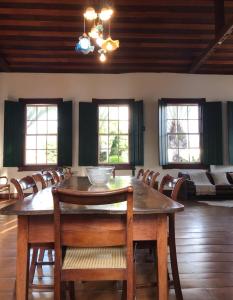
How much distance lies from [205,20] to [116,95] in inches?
109

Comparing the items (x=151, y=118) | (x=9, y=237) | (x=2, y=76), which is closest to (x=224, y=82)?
(x=151, y=118)

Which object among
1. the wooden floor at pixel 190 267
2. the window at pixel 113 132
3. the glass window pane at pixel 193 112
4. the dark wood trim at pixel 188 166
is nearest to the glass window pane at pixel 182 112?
the glass window pane at pixel 193 112

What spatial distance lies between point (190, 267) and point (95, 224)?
1.51 meters

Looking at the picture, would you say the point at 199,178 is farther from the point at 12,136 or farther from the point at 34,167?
the point at 12,136

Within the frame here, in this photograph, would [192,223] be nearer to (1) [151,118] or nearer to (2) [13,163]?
(1) [151,118]

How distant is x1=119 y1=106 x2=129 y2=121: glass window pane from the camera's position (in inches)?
279

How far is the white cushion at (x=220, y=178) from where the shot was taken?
21.5ft

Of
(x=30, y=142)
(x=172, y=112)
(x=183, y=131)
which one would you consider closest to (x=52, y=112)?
(x=30, y=142)

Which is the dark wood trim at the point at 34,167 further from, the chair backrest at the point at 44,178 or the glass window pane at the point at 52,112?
the chair backrest at the point at 44,178

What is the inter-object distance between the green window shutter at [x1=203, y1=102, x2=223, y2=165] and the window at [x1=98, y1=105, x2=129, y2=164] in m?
2.05

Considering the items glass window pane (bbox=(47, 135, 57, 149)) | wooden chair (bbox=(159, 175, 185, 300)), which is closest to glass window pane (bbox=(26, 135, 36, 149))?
glass window pane (bbox=(47, 135, 57, 149))

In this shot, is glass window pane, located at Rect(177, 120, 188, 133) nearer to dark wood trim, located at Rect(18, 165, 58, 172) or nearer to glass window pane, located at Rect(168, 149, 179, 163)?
glass window pane, located at Rect(168, 149, 179, 163)

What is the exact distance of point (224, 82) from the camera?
725 cm

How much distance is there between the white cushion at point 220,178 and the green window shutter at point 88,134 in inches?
119
